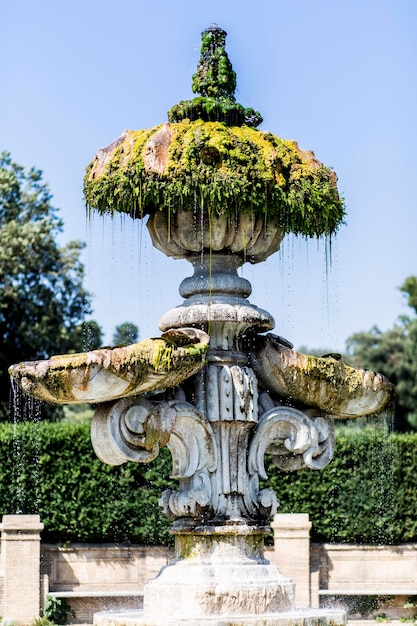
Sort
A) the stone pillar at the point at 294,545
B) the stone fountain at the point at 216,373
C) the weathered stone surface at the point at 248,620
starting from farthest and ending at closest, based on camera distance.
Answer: the stone pillar at the point at 294,545 < the stone fountain at the point at 216,373 < the weathered stone surface at the point at 248,620

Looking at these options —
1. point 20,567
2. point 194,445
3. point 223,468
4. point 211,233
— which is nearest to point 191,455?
point 194,445

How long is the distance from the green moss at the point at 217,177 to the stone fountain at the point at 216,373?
11 millimetres

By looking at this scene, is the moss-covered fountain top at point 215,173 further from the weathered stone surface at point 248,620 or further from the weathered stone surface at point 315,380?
the weathered stone surface at point 248,620

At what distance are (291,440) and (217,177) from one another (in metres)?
1.93

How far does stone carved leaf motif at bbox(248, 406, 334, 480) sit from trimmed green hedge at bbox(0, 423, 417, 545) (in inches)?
398

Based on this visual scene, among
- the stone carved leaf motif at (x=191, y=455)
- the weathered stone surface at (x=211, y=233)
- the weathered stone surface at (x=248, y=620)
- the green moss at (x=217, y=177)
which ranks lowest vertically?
the weathered stone surface at (x=248, y=620)

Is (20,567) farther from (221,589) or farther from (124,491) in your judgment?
(221,589)

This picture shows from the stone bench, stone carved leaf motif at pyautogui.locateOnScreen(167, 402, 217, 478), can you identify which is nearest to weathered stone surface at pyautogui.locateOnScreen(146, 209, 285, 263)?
stone carved leaf motif at pyautogui.locateOnScreen(167, 402, 217, 478)

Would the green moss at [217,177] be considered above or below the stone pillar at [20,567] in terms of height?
above

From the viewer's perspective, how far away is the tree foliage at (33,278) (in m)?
27.2

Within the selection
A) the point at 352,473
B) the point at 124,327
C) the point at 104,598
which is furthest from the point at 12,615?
the point at 124,327

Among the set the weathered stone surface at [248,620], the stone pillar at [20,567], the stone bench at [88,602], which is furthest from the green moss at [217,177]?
the stone bench at [88,602]

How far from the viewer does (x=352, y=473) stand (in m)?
19.6

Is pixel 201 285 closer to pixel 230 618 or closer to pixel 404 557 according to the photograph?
pixel 230 618
